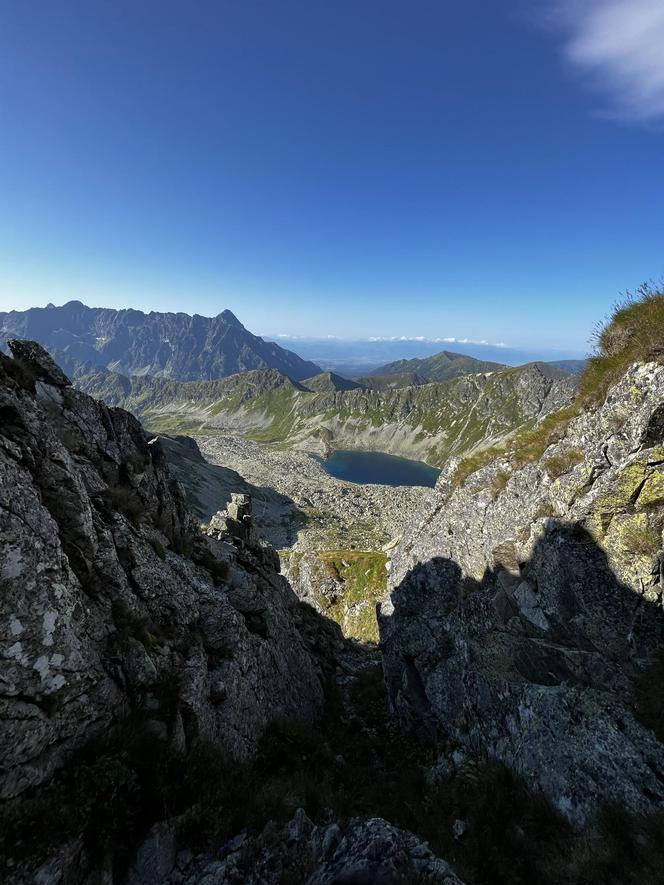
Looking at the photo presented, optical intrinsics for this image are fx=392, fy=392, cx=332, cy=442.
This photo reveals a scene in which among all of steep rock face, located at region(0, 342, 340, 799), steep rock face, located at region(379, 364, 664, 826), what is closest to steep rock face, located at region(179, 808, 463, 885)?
steep rock face, located at region(0, 342, 340, 799)

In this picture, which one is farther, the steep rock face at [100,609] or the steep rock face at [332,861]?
the steep rock face at [100,609]

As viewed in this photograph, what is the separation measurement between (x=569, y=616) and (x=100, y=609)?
14.9m

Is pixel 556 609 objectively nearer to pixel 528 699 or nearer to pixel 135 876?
pixel 528 699

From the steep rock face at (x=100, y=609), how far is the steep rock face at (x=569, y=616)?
881cm

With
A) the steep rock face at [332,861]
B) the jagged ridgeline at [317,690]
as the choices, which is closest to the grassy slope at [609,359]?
the jagged ridgeline at [317,690]

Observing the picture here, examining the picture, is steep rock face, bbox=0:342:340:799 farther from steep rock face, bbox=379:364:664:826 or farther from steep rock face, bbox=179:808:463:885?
steep rock face, bbox=379:364:664:826

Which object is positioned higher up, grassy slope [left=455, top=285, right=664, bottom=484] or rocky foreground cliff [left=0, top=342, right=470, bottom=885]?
grassy slope [left=455, top=285, right=664, bottom=484]

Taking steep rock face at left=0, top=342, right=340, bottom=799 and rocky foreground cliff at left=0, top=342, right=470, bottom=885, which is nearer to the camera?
rocky foreground cliff at left=0, top=342, right=470, bottom=885

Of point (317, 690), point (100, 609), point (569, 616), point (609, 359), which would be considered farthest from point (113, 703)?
point (609, 359)

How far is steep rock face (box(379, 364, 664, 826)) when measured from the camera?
1101 cm

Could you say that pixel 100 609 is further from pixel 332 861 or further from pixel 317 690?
pixel 317 690

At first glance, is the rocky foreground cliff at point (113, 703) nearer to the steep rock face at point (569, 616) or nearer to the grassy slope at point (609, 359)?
the steep rock face at point (569, 616)

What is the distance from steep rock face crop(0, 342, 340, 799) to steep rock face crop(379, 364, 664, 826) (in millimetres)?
8811

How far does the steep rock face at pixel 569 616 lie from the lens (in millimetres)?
11008
